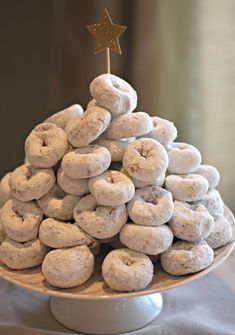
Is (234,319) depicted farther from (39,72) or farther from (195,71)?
(39,72)

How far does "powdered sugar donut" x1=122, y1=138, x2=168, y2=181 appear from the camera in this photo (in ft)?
2.56

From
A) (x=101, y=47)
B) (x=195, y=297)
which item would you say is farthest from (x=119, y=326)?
(x=101, y=47)

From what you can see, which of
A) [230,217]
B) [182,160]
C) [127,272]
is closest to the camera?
[127,272]

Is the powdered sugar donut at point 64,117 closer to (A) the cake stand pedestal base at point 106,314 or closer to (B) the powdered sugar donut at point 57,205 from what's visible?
(B) the powdered sugar donut at point 57,205

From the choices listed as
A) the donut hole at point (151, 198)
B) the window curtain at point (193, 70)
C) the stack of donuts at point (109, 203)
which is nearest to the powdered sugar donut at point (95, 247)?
the stack of donuts at point (109, 203)

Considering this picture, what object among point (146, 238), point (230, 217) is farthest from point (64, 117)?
point (230, 217)

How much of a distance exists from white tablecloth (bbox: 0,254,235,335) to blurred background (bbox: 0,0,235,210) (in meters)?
0.45

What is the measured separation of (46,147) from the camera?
2.70 ft

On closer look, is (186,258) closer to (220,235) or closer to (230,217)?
(220,235)

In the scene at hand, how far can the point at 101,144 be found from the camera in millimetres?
832

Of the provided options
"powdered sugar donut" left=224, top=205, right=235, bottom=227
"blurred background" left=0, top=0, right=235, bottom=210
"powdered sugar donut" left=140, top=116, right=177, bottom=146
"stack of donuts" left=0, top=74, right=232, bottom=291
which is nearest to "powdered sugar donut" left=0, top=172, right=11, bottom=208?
"stack of donuts" left=0, top=74, right=232, bottom=291

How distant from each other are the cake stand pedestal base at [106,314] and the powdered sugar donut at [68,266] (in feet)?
0.47

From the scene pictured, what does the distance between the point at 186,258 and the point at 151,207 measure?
101 millimetres

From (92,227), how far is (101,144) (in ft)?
0.48
